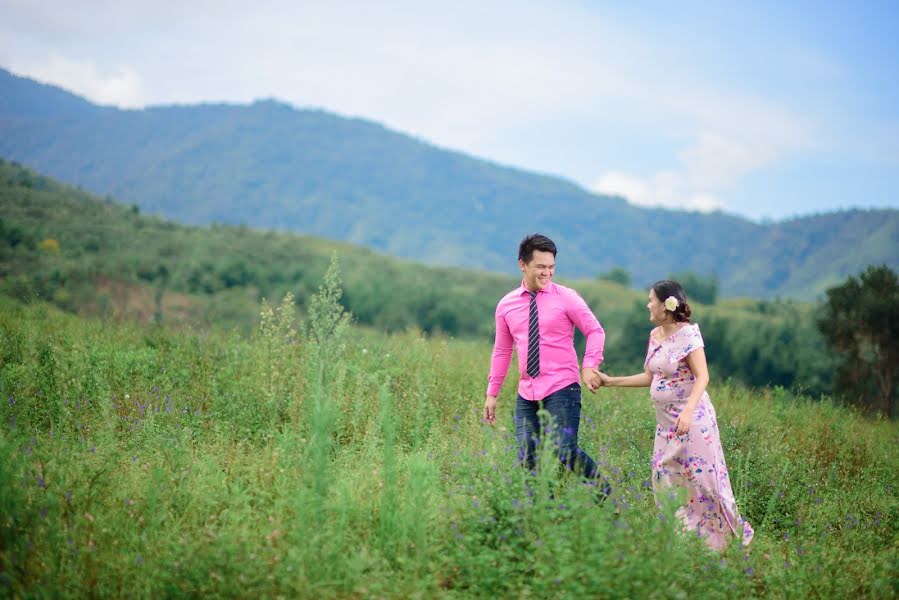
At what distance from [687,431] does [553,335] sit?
4.14 ft

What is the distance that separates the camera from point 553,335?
544 cm

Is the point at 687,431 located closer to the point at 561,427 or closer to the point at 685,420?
the point at 685,420

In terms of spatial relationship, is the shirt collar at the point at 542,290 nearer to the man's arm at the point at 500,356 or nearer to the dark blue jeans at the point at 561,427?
the man's arm at the point at 500,356

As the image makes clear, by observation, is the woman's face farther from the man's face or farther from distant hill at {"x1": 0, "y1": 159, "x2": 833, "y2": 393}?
distant hill at {"x1": 0, "y1": 159, "x2": 833, "y2": 393}

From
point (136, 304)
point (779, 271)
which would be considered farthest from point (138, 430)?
point (779, 271)

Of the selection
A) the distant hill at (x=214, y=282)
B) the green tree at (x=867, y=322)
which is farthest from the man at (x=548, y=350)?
the distant hill at (x=214, y=282)

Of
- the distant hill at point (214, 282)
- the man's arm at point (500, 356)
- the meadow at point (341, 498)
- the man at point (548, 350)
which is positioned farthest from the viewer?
the distant hill at point (214, 282)

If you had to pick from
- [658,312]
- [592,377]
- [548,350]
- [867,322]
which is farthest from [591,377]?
[867,322]

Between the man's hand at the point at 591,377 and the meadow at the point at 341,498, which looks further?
the man's hand at the point at 591,377

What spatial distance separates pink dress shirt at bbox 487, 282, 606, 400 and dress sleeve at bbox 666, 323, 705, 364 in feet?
1.87

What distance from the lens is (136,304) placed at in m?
34.2

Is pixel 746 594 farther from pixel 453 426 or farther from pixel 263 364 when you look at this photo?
pixel 263 364

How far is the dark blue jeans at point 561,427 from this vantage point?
523 centimetres

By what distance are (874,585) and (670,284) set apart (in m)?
2.42
